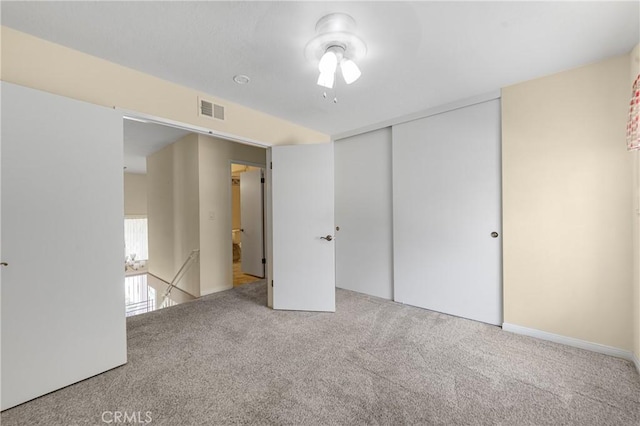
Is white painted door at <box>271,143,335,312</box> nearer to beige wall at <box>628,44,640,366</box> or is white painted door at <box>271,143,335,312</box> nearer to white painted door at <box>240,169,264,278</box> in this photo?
white painted door at <box>240,169,264,278</box>

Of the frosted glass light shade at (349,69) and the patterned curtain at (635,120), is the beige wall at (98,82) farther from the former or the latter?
the patterned curtain at (635,120)

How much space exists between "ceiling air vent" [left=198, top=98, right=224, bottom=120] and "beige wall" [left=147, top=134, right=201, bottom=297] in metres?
1.49

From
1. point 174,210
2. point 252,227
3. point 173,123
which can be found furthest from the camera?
point 252,227

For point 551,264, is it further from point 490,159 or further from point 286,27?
point 286,27

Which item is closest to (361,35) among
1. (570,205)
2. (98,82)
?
(98,82)

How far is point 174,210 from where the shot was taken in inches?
185

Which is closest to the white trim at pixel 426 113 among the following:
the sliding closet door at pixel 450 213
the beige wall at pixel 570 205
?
the sliding closet door at pixel 450 213

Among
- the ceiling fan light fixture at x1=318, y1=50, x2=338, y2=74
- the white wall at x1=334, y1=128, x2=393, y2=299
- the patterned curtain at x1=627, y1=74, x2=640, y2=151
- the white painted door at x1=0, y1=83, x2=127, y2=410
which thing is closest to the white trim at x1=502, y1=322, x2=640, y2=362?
the white wall at x1=334, y1=128, x2=393, y2=299

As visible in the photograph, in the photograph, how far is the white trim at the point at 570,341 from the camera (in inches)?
82.7

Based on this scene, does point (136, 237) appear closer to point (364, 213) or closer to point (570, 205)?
point (364, 213)

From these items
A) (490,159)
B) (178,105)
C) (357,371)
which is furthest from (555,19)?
(178,105)

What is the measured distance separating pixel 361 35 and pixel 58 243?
2.51 m

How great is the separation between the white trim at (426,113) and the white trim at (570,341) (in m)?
2.30

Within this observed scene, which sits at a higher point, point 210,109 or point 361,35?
point 361,35
